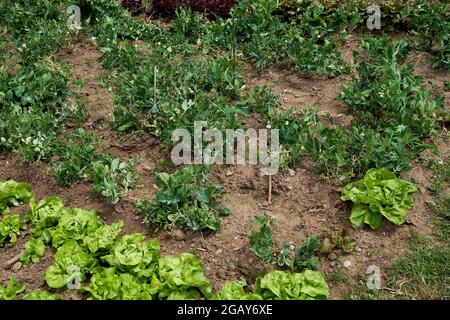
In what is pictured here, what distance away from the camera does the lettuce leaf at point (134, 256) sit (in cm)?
389

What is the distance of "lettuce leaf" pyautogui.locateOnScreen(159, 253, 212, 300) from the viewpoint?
3.77m

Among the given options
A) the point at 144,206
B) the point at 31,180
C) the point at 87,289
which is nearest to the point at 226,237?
the point at 144,206

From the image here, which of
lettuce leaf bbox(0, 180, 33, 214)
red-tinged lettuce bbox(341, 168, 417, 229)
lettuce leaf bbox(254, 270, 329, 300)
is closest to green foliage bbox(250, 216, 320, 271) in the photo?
lettuce leaf bbox(254, 270, 329, 300)

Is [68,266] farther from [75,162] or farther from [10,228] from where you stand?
[75,162]

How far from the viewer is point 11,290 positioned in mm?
3945

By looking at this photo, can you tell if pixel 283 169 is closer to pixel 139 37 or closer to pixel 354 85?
pixel 354 85

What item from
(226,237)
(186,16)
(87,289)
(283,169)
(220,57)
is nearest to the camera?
(87,289)

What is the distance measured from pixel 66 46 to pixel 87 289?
3311 mm

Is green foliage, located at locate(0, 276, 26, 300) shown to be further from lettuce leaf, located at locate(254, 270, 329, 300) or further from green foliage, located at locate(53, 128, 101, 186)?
lettuce leaf, located at locate(254, 270, 329, 300)

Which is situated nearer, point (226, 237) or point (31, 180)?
point (226, 237)

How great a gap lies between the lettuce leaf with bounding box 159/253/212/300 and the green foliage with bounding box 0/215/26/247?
3.85ft

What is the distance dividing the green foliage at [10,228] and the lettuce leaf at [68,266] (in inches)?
21.0

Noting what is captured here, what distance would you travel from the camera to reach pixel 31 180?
496 centimetres

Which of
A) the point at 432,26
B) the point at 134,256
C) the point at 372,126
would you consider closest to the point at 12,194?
the point at 134,256
